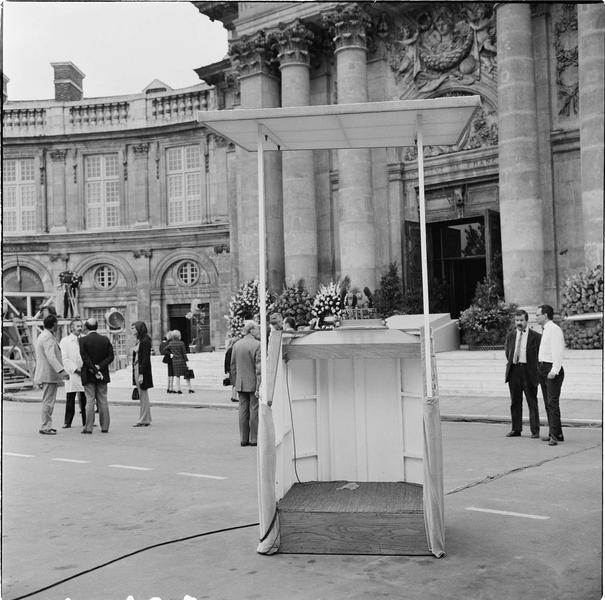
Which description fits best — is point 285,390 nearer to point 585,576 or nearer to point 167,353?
point 585,576

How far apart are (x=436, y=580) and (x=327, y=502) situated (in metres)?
1.40

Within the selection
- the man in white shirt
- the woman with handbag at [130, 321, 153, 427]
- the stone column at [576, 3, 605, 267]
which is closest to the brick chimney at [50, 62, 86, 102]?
the stone column at [576, 3, 605, 267]

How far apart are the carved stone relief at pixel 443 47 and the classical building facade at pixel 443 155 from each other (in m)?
0.04

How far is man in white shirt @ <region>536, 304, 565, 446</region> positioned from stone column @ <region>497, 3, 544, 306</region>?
10.5 m

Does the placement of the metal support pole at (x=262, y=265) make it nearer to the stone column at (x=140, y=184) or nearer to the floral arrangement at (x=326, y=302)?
the floral arrangement at (x=326, y=302)

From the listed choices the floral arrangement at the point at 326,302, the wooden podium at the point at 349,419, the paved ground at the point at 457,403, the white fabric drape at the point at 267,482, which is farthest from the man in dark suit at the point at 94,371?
the floral arrangement at the point at 326,302

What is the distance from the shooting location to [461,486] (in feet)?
27.2

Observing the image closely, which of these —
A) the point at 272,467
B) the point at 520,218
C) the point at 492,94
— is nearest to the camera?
the point at 272,467

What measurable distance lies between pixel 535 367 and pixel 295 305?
1431 centimetres

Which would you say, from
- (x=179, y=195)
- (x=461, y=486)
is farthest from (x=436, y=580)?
(x=179, y=195)

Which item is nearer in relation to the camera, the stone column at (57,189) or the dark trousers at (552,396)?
the dark trousers at (552,396)

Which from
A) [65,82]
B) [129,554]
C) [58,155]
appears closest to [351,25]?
[58,155]

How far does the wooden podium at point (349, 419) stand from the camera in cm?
650

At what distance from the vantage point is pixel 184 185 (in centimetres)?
3891
